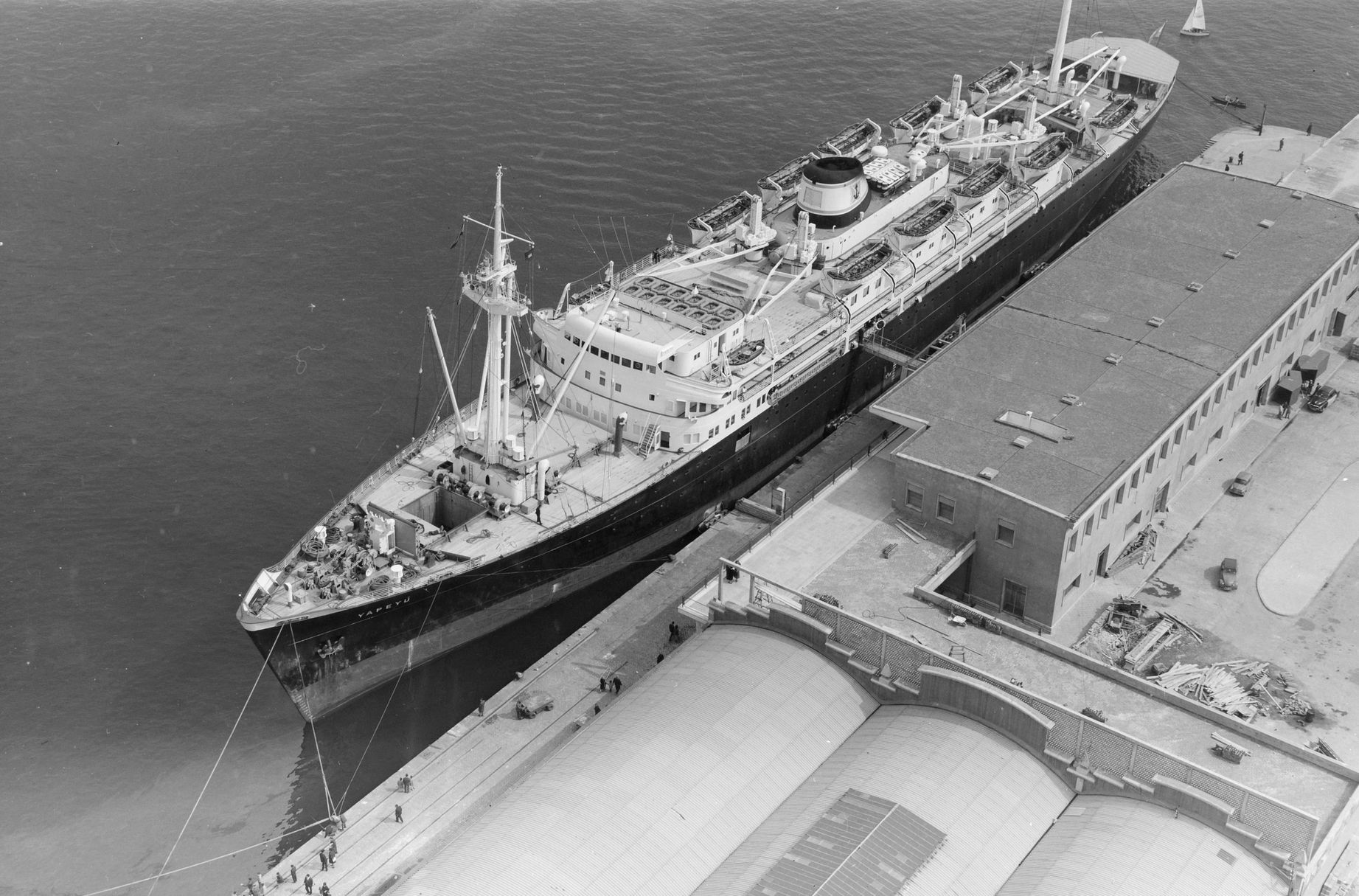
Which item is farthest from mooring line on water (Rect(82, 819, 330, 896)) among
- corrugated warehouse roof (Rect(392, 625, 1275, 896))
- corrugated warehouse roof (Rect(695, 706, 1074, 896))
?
corrugated warehouse roof (Rect(695, 706, 1074, 896))

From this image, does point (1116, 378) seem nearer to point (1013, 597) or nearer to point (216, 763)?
point (1013, 597)

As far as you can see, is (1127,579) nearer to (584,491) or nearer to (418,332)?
(584,491)

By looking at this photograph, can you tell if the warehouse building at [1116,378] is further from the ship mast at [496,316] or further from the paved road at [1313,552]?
the ship mast at [496,316]

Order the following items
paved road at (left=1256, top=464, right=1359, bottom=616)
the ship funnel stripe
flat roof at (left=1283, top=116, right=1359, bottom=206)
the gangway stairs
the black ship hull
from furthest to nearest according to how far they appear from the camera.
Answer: flat roof at (left=1283, top=116, right=1359, bottom=206)
the ship funnel stripe
the gangway stairs
paved road at (left=1256, top=464, right=1359, bottom=616)
the black ship hull

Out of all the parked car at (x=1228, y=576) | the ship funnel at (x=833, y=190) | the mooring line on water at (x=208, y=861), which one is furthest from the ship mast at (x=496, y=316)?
the parked car at (x=1228, y=576)

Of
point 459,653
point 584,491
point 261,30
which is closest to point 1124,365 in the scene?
point 584,491

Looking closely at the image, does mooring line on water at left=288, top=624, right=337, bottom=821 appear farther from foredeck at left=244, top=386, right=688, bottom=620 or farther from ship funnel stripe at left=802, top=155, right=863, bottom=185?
ship funnel stripe at left=802, top=155, right=863, bottom=185

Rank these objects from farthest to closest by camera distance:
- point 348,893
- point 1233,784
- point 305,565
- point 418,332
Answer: point 418,332
point 305,565
point 348,893
point 1233,784
